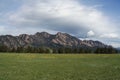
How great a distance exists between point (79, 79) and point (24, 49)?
564ft

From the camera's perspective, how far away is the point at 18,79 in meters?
27.3

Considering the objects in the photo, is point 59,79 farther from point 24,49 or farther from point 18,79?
point 24,49

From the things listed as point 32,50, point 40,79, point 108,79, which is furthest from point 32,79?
point 32,50

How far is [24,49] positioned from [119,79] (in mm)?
173136

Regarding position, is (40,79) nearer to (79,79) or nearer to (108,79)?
(79,79)

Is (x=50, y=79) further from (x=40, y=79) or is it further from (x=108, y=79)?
(x=108, y=79)

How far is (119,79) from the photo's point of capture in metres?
26.9

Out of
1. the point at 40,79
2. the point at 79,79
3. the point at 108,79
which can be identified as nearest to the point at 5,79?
the point at 40,79

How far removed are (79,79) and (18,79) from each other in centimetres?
685

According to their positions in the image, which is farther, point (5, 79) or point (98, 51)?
point (98, 51)

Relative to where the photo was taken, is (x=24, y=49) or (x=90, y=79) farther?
(x=24, y=49)

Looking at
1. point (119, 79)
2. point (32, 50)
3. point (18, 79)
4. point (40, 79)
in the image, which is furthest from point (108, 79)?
point (32, 50)

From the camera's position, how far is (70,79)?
89.2 ft

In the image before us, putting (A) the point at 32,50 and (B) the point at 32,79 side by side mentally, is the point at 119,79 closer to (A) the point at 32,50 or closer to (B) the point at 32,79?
(B) the point at 32,79
